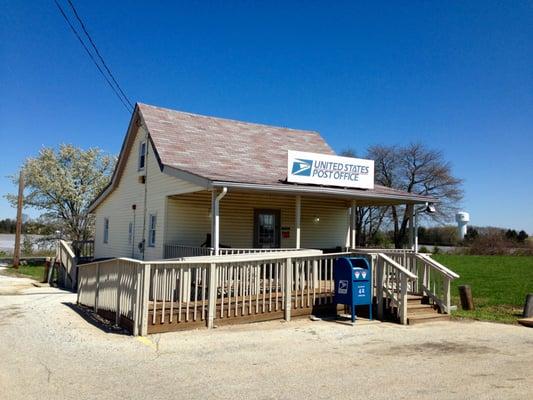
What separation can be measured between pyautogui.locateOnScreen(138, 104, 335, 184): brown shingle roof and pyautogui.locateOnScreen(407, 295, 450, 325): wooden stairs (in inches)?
190

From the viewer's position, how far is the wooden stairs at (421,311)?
33.9 feet

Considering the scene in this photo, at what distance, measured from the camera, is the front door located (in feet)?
55.4

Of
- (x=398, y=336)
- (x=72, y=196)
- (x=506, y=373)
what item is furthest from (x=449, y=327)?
(x=72, y=196)

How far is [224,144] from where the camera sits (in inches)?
706

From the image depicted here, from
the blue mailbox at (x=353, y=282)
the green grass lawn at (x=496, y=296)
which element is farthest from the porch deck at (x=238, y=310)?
the green grass lawn at (x=496, y=296)

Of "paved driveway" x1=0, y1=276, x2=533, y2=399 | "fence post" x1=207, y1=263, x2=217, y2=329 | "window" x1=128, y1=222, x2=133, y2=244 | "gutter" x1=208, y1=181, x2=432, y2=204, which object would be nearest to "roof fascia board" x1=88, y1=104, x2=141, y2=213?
"window" x1=128, y1=222, x2=133, y2=244

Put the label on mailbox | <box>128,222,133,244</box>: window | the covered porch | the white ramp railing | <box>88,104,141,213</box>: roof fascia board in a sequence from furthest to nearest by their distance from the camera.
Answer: <box>128,222,133,244</box>: window, <box>88,104,141,213</box>: roof fascia board, the white ramp railing, the covered porch, the label on mailbox

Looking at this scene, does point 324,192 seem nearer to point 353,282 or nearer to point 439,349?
point 353,282

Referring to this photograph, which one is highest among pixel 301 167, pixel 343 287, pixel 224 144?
pixel 224 144

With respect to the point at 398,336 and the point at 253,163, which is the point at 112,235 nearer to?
the point at 253,163

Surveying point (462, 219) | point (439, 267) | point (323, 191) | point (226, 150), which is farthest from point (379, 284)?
point (462, 219)

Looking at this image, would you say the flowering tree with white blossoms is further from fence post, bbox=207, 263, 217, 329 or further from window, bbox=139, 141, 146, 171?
fence post, bbox=207, 263, 217, 329

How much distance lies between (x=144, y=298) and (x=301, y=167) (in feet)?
22.0

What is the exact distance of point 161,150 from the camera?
15891mm
